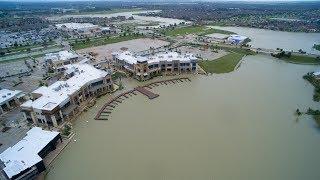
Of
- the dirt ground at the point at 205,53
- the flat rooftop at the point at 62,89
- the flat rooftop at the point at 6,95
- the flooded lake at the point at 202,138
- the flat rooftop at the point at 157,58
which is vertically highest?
the flat rooftop at the point at 62,89

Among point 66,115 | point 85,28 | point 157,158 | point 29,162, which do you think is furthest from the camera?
point 85,28

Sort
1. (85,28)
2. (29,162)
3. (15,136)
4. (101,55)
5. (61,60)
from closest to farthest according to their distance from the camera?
1. (29,162)
2. (15,136)
3. (61,60)
4. (101,55)
5. (85,28)

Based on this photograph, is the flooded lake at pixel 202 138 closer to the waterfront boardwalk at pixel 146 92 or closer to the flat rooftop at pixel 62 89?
the waterfront boardwalk at pixel 146 92

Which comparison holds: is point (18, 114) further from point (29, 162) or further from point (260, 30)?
point (260, 30)

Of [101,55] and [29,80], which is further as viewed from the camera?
[101,55]

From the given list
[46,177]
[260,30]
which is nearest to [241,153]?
[46,177]

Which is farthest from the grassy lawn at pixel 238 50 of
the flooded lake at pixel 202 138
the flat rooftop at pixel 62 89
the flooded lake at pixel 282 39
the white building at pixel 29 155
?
the white building at pixel 29 155

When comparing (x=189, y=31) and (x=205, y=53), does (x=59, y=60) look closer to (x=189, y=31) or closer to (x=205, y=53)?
(x=205, y=53)
